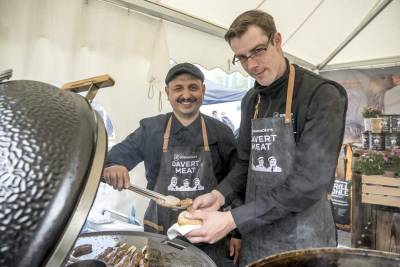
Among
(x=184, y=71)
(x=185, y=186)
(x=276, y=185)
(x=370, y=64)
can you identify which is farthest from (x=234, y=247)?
(x=370, y=64)

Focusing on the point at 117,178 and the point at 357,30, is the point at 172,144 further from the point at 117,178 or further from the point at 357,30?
the point at 357,30

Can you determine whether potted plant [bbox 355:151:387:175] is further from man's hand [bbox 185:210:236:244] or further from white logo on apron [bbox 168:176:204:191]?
man's hand [bbox 185:210:236:244]

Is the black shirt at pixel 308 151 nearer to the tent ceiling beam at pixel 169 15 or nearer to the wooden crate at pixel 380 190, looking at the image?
the tent ceiling beam at pixel 169 15

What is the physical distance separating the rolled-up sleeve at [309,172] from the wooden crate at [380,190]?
1756mm

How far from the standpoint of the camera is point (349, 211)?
3.63m

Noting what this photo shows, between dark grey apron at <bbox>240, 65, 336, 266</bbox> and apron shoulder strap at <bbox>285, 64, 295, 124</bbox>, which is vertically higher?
apron shoulder strap at <bbox>285, 64, 295, 124</bbox>

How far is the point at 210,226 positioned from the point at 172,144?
80 centimetres

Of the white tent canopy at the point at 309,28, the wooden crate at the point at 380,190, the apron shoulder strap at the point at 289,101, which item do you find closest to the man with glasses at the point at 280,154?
the apron shoulder strap at the point at 289,101

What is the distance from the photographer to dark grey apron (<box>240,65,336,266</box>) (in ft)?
3.89

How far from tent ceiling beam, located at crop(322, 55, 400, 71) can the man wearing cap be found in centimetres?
339

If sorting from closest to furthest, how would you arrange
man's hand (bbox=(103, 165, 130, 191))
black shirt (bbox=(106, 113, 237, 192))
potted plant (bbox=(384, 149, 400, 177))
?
man's hand (bbox=(103, 165, 130, 191)), black shirt (bbox=(106, 113, 237, 192)), potted plant (bbox=(384, 149, 400, 177))

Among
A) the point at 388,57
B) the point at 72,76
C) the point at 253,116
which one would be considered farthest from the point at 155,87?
the point at 388,57

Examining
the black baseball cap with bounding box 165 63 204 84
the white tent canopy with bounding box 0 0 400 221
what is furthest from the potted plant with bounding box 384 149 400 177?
the black baseball cap with bounding box 165 63 204 84

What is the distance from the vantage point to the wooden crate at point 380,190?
2.44 m
